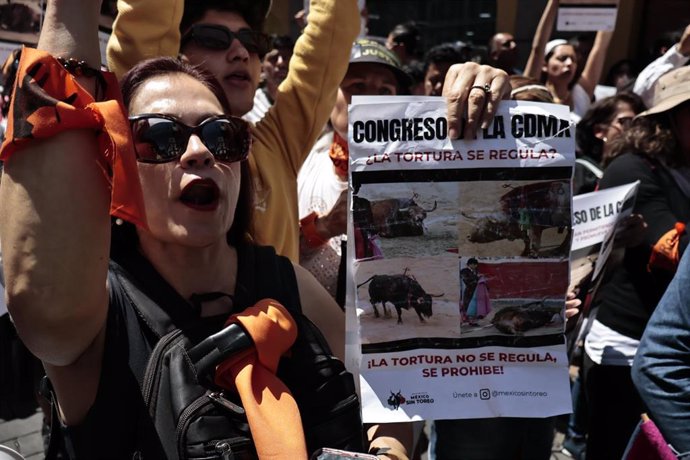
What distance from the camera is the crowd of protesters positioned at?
40.8 inches

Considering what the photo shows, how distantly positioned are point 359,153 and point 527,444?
1.12m

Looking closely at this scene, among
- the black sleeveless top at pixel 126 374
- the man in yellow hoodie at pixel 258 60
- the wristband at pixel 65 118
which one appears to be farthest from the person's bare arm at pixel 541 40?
the wristband at pixel 65 118

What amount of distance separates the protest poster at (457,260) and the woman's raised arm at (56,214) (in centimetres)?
60

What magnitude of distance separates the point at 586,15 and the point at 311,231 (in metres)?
2.61

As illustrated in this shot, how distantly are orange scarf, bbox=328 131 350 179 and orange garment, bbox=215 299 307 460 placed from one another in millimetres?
1397

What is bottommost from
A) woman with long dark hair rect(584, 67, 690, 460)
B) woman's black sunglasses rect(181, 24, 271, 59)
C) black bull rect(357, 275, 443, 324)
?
woman with long dark hair rect(584, 67, 690, 460)

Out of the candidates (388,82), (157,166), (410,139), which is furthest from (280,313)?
(388,82)

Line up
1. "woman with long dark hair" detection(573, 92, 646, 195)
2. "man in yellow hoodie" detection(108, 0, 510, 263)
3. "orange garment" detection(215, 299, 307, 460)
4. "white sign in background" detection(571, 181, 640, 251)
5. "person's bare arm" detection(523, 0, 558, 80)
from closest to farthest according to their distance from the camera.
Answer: "orange garment" detection(215, 299, 307, 460) → "man in yellow hoodie" detection(108, 0, 510, 263) → "white sign in background" detection(571, 181, 640, 251) → "person's bare arm" detection(523, 0, 558, 80) → "woman with long dark hair" detection(573, 92, 646, 195)

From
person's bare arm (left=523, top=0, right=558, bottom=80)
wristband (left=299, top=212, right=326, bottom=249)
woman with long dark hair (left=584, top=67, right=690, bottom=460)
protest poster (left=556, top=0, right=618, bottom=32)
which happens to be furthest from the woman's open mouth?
protest poster (left=556, top=0, right=618, bottom=32)

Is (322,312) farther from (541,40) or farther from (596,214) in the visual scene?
(541,40)

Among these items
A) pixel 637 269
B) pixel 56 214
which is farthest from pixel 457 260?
pixel 637 269

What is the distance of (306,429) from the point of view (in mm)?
1287

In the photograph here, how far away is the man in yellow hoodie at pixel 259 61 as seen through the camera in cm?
203

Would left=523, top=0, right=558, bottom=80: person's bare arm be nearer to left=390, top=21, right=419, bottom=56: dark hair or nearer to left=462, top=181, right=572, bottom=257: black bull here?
left=462, top=181, right=572, bottom=257: black bull
